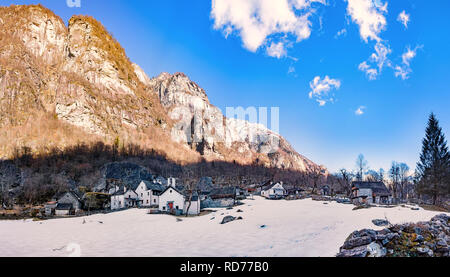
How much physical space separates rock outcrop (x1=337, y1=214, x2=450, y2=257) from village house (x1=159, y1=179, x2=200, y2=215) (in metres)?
32.2

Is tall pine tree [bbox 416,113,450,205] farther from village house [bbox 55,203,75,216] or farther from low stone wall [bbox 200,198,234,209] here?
village house [bbox 55,203,75,216]

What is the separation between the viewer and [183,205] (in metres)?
41.4

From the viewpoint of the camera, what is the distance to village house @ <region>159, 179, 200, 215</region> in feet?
133

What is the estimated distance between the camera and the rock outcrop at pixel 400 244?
9203 mm

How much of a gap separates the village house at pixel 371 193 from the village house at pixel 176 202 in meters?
32.6

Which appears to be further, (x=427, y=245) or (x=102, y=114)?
(x=102, y=114)

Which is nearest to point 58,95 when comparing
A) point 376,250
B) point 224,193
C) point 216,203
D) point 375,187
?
point 224,193

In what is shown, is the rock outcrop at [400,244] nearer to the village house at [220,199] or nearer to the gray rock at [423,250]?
the gray rock at [423,250]

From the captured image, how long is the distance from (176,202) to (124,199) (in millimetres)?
19202
